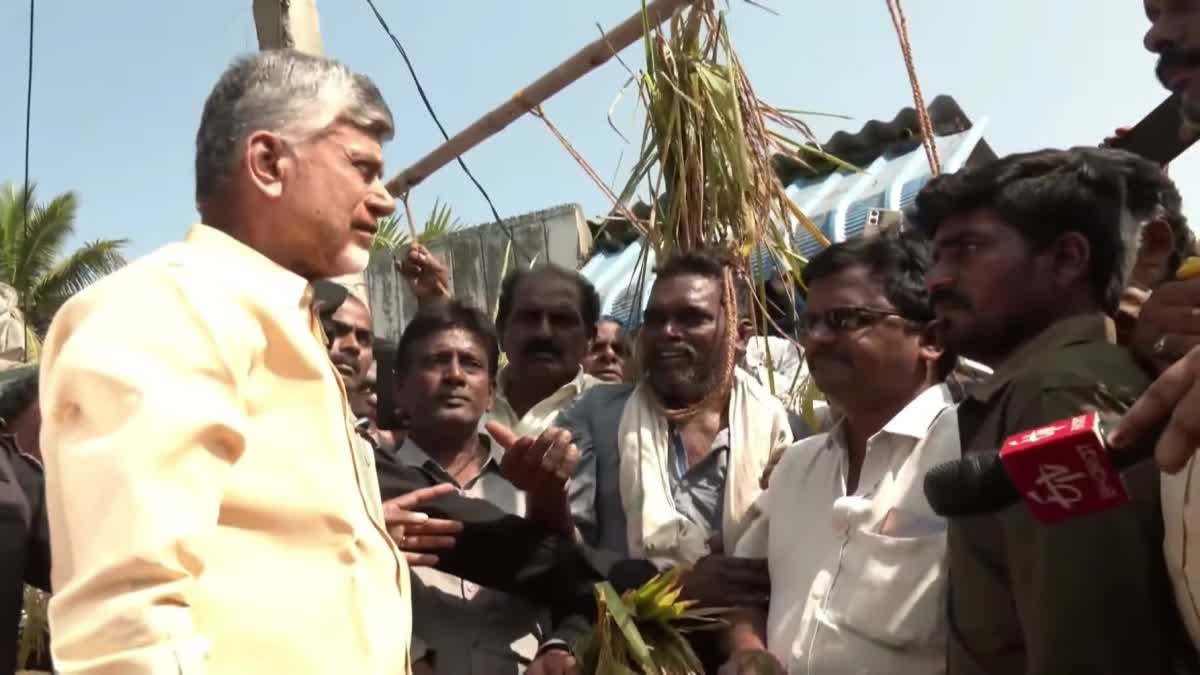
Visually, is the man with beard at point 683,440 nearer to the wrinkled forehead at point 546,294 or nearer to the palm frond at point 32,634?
the wrinkled forehead at point 546,294

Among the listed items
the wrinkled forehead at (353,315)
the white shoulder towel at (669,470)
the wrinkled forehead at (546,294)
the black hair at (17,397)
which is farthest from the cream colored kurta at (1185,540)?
the wrinkled forehead at (353,315)

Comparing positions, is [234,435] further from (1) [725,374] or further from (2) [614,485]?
(1) [725,374]

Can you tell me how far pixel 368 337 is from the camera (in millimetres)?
4891

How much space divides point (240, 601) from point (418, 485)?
5.45 ft

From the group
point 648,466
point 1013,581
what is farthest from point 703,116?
point 1013,581

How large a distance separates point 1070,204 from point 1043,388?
542mm

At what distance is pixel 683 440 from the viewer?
3.76 meters

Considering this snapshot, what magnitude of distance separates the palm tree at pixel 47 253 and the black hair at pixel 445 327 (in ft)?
59.8

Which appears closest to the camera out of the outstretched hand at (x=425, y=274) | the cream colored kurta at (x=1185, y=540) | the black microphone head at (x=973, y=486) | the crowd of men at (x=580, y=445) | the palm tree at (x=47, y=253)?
the black microphone head at (x=973, y=486)

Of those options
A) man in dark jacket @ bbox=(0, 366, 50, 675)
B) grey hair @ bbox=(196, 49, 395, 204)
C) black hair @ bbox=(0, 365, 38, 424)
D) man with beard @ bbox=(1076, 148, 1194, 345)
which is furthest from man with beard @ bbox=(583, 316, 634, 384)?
grey hair @ bbox=(196, 49, 395, 204)

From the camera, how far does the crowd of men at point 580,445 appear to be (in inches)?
69.4

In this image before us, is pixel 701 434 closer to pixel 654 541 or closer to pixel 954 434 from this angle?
pixel 654 541

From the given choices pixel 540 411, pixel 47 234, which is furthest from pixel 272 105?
pixel 47 234

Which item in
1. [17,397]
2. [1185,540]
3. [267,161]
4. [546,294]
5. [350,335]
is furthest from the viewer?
[350,335]
